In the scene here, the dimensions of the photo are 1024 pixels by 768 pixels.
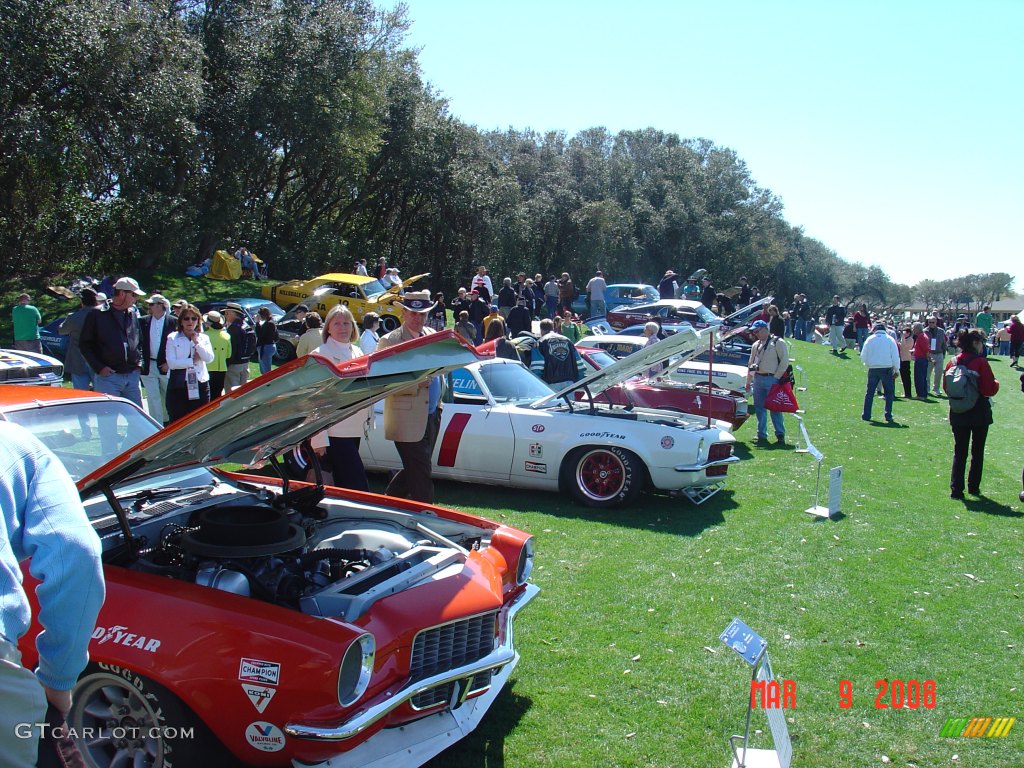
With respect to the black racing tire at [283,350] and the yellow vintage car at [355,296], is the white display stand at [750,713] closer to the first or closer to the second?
the black racing tire at [283,350]

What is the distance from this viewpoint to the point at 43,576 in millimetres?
1948

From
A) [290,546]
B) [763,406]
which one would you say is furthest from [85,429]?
[763,406]

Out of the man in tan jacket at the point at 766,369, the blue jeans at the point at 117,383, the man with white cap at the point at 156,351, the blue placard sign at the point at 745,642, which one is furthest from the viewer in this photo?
the man in tan jacket at the point at 766,369

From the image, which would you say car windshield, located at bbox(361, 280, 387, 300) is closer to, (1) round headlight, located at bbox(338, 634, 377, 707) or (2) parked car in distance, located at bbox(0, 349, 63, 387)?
(2) parked car in distance, located at bbox(0, 349, 63, 387)

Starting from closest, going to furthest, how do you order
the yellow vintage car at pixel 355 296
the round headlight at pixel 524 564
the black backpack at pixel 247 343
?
1. the round headlight at pixel 524 564
2. the black backpack at pixel 247 343
3. the yellow vintage car at pixel 355 296

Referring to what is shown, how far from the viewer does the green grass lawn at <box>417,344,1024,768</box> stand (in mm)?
3924

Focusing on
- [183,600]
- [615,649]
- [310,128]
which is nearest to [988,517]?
[615,649]

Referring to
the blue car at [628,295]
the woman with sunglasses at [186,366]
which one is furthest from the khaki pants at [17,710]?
the blue car at [628,295]

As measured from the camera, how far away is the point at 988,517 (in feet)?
27.3

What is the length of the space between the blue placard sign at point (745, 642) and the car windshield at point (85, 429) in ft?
10.6

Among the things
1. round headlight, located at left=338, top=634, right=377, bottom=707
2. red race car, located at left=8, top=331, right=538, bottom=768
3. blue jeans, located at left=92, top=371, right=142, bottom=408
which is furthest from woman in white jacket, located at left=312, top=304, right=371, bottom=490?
round headlight, located at left=338, top=634, right=377, bottom=707

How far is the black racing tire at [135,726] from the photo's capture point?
3.05 m

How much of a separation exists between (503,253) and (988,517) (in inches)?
1246

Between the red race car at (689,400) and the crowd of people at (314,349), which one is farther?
the red race car at (689,400)
